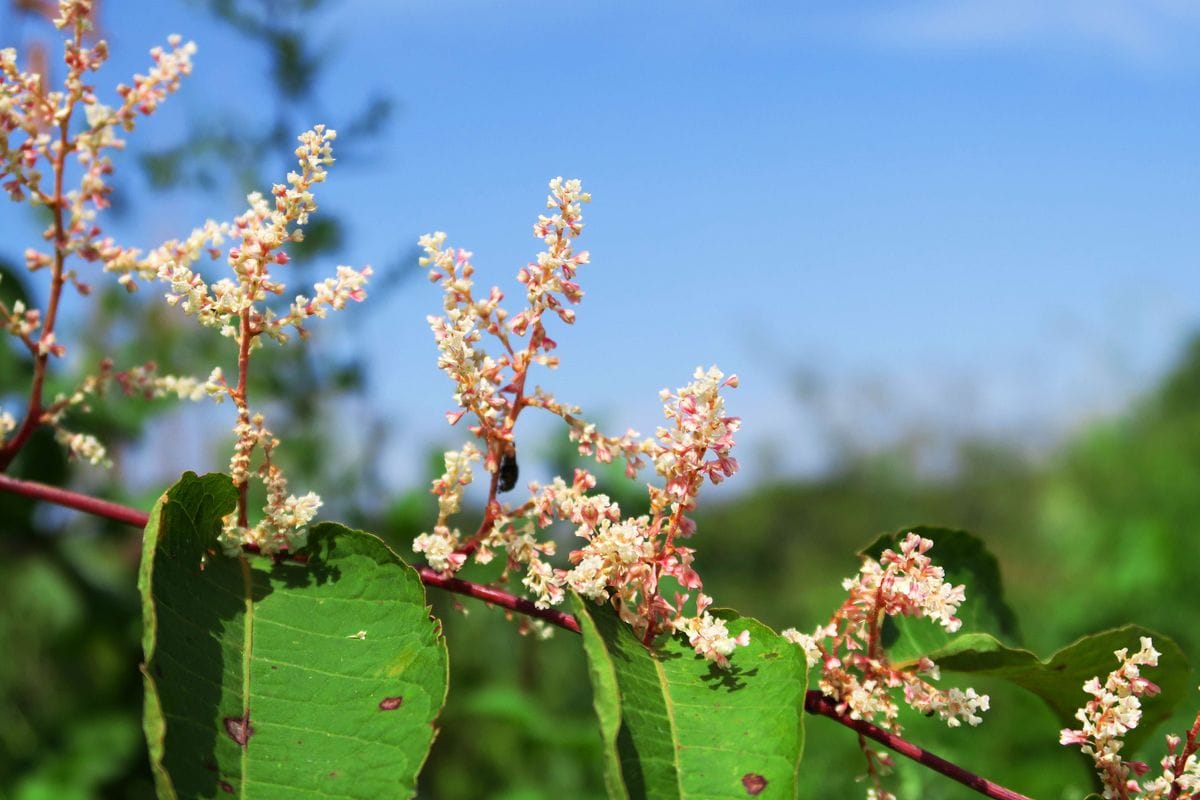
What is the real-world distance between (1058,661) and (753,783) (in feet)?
1.40

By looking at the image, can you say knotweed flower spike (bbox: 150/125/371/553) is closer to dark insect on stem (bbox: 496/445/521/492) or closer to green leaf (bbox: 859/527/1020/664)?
dark insect on stem (bbox: 496/445/521/492)

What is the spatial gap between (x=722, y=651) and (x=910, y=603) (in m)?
0.21

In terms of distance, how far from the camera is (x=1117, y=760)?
42.8 inches

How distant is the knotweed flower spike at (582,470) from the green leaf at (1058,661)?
0.28 meters

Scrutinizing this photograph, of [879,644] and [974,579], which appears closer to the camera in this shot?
[879,644]

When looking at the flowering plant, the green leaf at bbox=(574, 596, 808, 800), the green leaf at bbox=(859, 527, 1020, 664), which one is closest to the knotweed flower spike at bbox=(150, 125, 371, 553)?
the flowering plant

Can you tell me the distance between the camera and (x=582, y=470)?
1108 millimetres

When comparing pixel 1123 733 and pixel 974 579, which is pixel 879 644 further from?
pixel 974 579

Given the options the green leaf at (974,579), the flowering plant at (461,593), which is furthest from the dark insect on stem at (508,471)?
the green leaf at (974,579)

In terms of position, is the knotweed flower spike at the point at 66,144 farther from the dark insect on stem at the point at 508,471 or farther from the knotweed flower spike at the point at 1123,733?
the knotweed flower spike at the point at 1123,733

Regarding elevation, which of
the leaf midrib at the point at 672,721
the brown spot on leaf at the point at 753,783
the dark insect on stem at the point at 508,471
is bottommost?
the brown spot on leaf at the point at 753,783

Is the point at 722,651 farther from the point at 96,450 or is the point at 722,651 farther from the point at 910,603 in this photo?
the point at 96,450

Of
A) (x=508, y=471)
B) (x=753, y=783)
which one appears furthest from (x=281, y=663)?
(x=753, y=783)

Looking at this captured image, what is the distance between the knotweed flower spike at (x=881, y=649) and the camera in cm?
110
